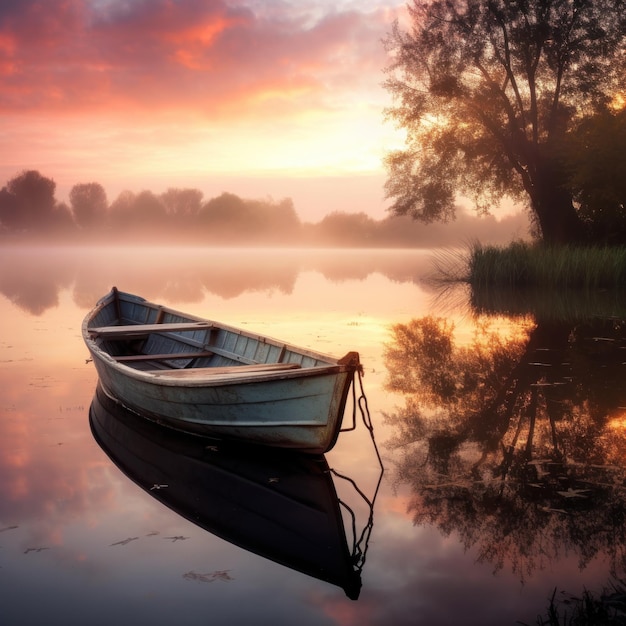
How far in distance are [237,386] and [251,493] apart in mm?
1311

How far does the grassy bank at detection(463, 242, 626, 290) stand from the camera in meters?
26.8

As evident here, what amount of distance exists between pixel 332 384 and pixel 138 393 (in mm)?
→ 3020

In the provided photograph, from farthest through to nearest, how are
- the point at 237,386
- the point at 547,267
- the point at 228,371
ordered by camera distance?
the point at 547,267 < the point at 228,371 < the point at 237,386

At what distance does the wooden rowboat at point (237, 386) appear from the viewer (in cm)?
736

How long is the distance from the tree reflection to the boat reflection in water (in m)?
0.78

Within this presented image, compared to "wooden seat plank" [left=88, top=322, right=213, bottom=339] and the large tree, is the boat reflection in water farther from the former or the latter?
the large tree

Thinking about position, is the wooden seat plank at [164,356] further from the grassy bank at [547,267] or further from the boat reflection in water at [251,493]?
the grassy bank at [547,267]

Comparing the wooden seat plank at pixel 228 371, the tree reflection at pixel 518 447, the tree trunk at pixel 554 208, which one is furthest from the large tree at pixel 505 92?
the wooden seat plank at pixel 228 371

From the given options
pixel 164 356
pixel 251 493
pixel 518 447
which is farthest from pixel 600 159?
pixel 251 493

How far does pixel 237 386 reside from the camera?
7.82m

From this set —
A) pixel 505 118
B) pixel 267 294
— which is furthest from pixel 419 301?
pixel 505 118

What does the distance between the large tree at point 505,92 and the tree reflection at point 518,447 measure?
19732 millimetres

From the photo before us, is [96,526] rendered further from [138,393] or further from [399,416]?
[399,416]

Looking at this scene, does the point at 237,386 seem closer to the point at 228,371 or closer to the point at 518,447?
the point at 228,371
